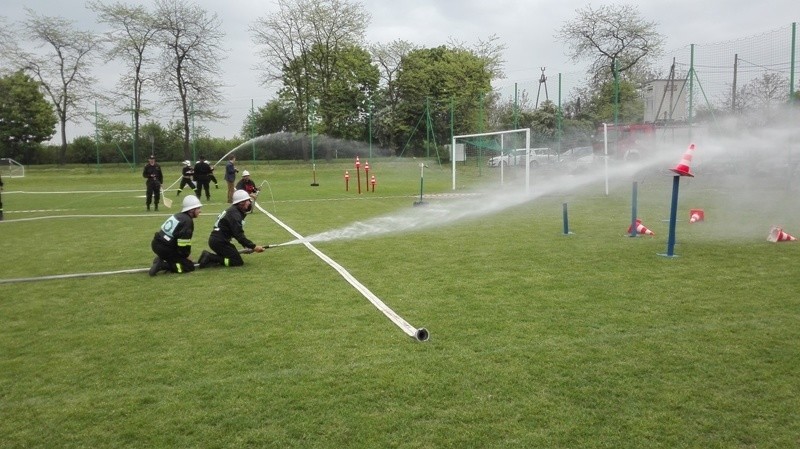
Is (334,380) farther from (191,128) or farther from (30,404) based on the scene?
(191,128)

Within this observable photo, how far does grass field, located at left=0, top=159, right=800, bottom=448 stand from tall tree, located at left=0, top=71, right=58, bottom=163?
52.8 metres

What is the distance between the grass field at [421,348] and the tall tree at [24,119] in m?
52.8

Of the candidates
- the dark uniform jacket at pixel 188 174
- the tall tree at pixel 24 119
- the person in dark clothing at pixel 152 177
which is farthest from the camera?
the tall tree at pixel 24 119

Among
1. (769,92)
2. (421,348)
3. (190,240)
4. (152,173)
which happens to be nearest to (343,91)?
(152,173)

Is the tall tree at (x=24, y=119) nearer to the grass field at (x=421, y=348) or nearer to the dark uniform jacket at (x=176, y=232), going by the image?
the grass field at (x=421, y=348)

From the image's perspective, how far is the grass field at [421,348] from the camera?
166 inches

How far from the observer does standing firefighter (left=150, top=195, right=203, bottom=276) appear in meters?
9.78

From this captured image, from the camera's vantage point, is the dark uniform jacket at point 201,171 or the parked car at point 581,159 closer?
the dark uniform jacket at point 201,171

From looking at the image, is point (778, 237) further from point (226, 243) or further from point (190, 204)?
point (190, 204)

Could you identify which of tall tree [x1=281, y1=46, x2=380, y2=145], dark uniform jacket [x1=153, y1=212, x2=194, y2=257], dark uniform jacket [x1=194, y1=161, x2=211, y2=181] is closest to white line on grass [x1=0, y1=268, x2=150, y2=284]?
dark uniform jacket [x1=153, y1=212, x2=194, y2=257]

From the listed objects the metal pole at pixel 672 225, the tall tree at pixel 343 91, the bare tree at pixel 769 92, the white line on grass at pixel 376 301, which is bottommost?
the white line on grass at pixel 376 301

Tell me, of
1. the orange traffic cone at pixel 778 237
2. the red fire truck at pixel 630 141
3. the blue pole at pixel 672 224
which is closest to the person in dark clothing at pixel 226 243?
the blue pole at pixel 672 224

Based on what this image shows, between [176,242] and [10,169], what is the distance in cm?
4999

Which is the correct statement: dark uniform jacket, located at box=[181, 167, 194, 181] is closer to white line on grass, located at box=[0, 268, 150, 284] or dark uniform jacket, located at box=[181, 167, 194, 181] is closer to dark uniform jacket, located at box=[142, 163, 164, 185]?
dark uniform jacket, located at box=[142, 163, 164, 185]
